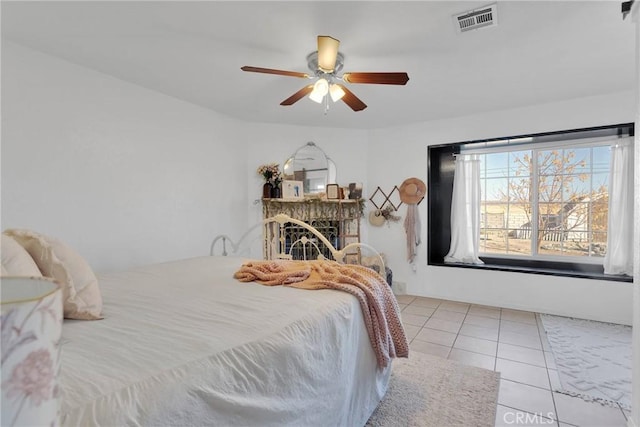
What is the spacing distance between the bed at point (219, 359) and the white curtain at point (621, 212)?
10.4 feet

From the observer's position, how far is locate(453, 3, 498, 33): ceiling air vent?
175cm

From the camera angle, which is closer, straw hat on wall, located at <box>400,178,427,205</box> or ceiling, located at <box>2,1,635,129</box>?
ceiling, located at <box>2,1,635,129</box>

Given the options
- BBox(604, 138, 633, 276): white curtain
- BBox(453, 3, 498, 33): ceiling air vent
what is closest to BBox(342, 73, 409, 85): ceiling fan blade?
BBox(453, 3, 498, 33): ceiling air vent

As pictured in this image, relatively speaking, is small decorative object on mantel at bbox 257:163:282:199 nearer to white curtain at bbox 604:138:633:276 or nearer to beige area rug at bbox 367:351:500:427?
beige area rug at bbox 367:351:500:427

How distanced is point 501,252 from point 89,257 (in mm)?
4605

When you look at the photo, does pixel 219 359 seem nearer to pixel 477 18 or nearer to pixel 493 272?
pixel 477 18

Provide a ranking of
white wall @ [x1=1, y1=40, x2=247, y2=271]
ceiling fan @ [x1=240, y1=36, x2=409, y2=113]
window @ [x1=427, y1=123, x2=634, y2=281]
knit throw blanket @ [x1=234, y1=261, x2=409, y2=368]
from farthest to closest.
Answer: window @ [x1=427, y1=123, x2=634, y2=281], white wall @ [x1=1, y1=40, x2=247, y2=271], ceiling fan @ [x1=240, y1=36, x2=409, y2=113], knit throw blanket @ [x1=234, y1=261, x2=409, y2=368]

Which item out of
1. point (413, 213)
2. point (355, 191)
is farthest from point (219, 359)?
point (413, 213)

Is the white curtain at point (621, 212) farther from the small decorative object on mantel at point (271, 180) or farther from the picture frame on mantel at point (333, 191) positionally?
the small decorative object on mantel at point (271, 180)

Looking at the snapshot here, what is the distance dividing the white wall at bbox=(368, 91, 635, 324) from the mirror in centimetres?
73

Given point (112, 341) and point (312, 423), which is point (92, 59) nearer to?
point (112, 341)

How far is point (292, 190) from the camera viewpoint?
402cm

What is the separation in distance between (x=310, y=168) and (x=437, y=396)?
3033 mm

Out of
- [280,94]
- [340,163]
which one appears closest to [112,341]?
[280,94]
